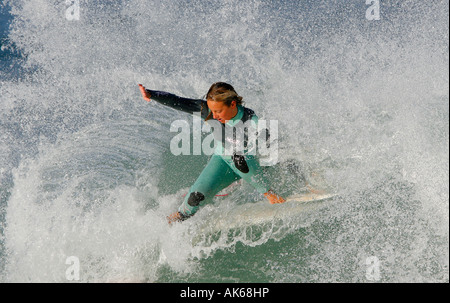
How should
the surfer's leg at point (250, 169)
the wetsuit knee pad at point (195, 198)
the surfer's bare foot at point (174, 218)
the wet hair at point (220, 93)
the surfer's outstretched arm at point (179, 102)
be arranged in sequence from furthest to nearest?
the surfer's bare foot at point (174, 218), the wetsuit knee pad at point (195, 198), the surfer's leg at point (250, 169), the surfer's outstretched arm at point (179, 102), the wet hair at point (220, 93)

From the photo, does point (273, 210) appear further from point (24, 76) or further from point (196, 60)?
point (24, 76)

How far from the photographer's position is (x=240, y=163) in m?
3.21

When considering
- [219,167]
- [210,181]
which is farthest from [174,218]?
[219,167]

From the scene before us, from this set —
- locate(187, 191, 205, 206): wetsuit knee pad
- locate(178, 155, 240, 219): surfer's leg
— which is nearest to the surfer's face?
locate(178, 155, 240, 219): surfer's leg

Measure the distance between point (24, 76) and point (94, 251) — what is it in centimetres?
324

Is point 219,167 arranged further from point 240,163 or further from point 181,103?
point 181,103

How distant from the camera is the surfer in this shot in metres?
2.90

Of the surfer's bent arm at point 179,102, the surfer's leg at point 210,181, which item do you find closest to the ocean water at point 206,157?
the surfer's leg at point 210,181

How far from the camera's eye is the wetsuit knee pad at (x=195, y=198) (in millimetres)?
3348

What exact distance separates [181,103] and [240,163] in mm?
742

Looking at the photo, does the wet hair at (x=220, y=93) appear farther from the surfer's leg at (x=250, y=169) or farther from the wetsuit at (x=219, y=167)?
the surfer's leg at (x=250, y=169)

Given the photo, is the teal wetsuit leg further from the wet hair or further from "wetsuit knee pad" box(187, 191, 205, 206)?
the wet hair

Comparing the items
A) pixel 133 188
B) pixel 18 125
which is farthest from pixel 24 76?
pixel 133 188
